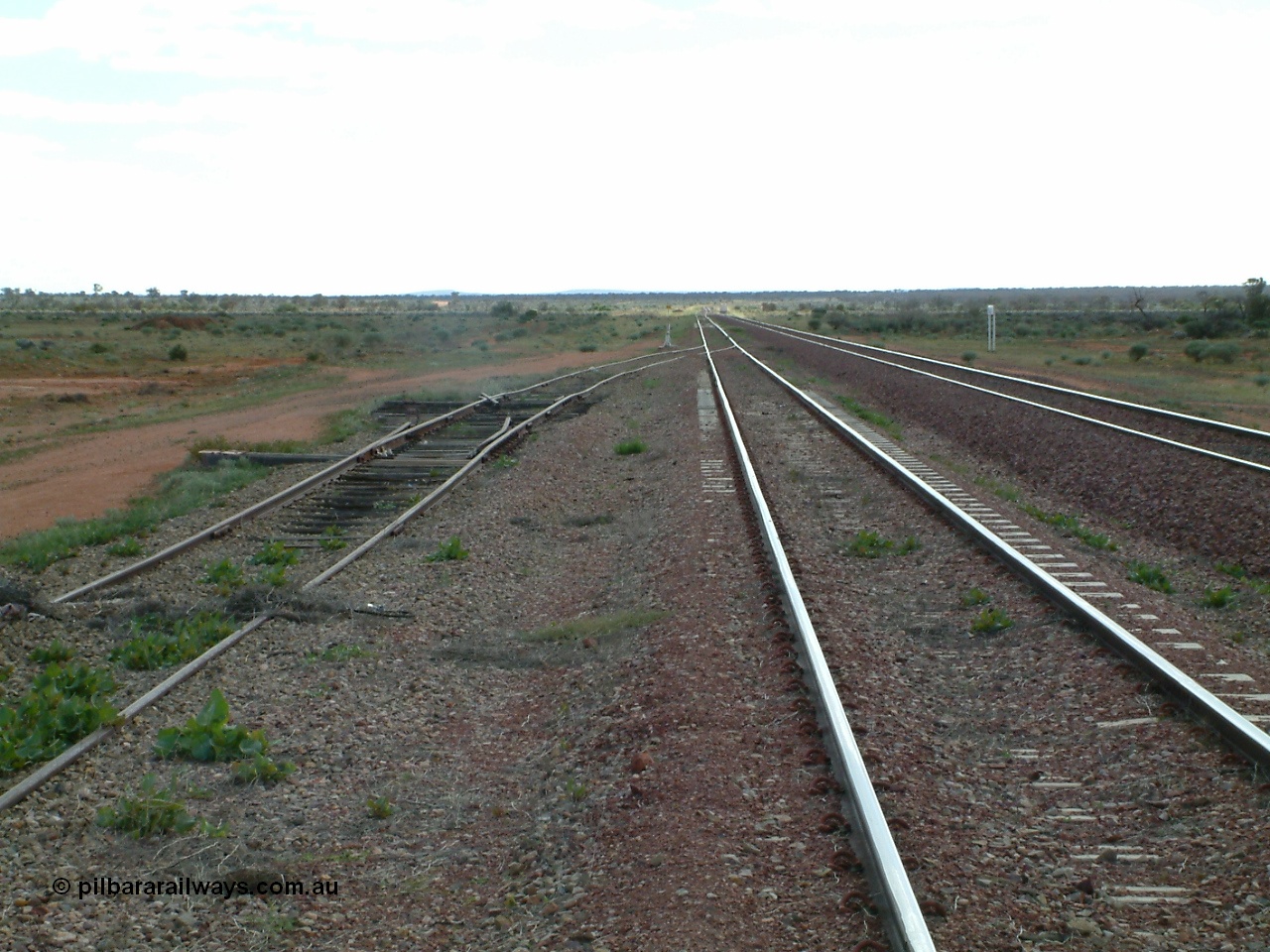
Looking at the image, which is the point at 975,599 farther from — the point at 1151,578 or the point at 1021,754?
the point at 1021,754

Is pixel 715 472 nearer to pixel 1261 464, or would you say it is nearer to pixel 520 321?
pixel 1261 464

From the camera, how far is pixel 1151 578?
9.77 metres

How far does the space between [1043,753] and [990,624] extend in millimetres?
2185

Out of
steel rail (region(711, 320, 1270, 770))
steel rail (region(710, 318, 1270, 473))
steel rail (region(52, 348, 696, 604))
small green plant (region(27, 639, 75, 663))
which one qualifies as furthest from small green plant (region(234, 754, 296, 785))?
steel rail (region(710, 318, 1270, 473))

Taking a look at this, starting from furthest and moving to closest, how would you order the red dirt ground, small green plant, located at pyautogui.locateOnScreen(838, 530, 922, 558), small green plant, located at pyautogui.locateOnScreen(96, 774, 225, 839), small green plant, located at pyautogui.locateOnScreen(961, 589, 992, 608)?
the red dirt ground < small green plant, located at pyautogui.locateOnScreen(838, 530, 922, 558) < small green plant, located at pyautogui.locateOnScreen(961, 589, 992, 608) < small green plant, located at pyautogui.locateOnScreen(96, 774, 225, 839)

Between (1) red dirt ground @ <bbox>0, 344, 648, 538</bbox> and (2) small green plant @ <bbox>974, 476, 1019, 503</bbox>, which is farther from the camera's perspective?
(1) red dirt ground @ <bbox>0, 344, 648, 538</bbox>

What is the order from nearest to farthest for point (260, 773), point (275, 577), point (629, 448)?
point (260, 773), point (275, 577), point (629, 448)

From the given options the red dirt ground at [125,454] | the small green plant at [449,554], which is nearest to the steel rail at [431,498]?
the small green plant at [449,554]

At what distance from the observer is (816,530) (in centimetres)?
1163

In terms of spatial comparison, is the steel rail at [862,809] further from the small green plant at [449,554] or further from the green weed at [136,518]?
the green weed at [136,518]

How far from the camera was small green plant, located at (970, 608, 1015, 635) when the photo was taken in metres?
8.15

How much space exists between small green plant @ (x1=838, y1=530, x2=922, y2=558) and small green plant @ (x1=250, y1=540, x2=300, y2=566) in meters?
5.31

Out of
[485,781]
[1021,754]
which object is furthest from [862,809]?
[485,781]

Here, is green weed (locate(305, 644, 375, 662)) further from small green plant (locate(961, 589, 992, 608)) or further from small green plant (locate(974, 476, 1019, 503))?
small green plant (locate(974, 476, 1019, 503))
